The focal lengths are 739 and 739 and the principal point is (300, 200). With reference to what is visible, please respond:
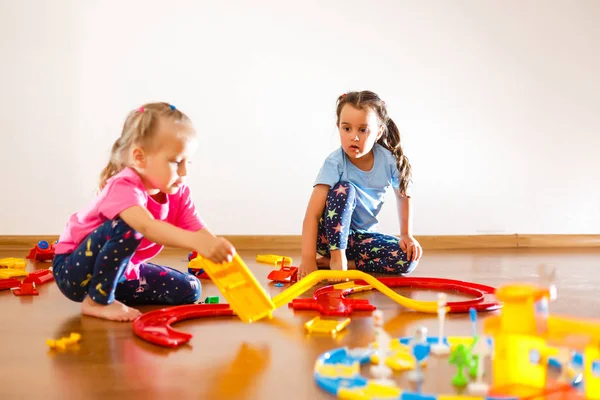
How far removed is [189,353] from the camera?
1209 mm

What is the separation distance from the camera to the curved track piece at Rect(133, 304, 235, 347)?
4.17 ft

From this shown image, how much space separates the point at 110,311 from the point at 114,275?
8 centimetres

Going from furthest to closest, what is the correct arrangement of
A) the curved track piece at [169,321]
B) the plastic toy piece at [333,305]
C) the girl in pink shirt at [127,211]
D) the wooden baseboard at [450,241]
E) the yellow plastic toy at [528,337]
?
the wooden baseboard at [450,241] < the plastic toy piece at [333,305] < the girl in pink shirt at [127,211] < the curved track piece at [169,321] < the yellow plastic toy at [528,337]

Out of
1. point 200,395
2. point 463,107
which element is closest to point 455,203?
point 463,107

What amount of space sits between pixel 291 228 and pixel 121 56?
0.91 m

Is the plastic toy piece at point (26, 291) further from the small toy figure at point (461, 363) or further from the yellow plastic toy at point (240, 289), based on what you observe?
the small toy figure at point (461, 363)

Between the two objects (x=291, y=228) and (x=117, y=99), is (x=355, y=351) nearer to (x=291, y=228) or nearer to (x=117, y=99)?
(x=291, y=228)

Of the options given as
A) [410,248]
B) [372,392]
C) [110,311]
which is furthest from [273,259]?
[372,392]

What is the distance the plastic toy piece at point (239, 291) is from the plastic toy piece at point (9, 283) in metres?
0.73

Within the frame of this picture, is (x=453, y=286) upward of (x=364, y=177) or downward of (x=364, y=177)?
downward

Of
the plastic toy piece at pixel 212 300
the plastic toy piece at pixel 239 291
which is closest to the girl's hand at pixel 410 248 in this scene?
the plastic toy piece at pixel 212 300

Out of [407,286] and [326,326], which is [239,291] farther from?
[407,286]

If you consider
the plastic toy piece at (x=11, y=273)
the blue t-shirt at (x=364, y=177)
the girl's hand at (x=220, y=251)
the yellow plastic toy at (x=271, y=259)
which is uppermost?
the blue t-shirt at (x=364, y=177)

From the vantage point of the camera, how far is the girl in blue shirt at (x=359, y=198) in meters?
2.03
